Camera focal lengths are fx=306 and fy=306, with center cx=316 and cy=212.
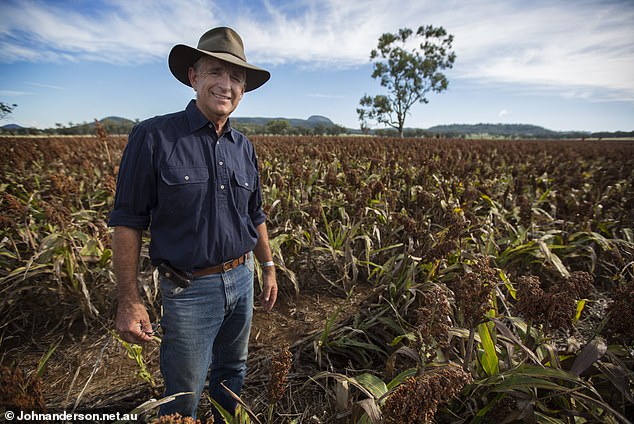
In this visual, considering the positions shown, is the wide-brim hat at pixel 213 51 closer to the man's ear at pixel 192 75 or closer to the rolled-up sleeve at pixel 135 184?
the man's ear at pixel 192 75

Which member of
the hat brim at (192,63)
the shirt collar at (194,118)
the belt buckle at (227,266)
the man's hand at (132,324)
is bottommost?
the man's hand at (132,324)

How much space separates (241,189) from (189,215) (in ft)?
1.12

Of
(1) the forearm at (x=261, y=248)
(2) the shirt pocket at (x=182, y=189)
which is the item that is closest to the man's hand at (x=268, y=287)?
(1) the forearm at (x=261, y=248)

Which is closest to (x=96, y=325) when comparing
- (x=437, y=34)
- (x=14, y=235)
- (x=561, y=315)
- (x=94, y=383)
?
(x=94, y=383)

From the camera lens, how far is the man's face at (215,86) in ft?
5.15

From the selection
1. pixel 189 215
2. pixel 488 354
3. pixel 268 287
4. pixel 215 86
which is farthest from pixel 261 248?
pixel 488 354

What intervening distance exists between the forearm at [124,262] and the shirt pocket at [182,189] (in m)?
0.21

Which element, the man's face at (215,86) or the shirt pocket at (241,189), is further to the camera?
the shirt pocket at (241,189)

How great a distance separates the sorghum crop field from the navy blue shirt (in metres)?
0.65

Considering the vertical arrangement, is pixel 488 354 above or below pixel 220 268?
below

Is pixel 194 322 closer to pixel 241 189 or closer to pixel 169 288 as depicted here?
pixel 169 288

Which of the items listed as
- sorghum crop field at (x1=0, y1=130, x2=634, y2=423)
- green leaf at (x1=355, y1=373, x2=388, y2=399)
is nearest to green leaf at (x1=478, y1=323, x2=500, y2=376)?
sorghum crop field at (x1=0, y1=130, x2=634, y2=423)

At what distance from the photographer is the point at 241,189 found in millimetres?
1761

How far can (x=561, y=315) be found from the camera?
1.22m
